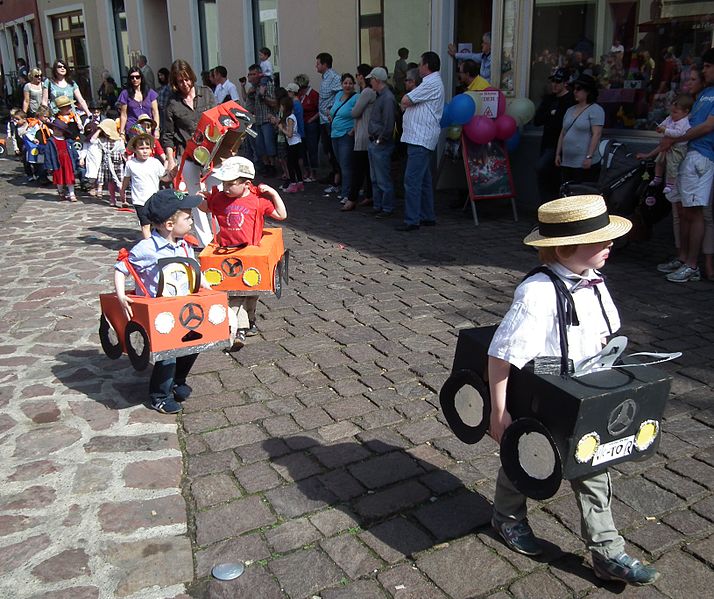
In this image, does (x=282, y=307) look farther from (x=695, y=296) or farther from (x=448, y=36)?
(x=448, y=36)

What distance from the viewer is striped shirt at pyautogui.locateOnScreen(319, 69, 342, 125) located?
481 inches

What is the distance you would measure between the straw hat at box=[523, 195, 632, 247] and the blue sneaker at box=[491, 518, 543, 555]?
1236mm

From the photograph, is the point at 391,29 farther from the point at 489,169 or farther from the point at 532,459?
the point at 532,459

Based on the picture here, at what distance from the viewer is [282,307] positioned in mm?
6348

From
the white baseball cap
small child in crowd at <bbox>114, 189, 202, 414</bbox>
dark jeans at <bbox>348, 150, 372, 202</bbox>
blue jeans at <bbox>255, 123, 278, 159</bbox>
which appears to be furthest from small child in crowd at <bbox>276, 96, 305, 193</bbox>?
small child in crowd at <bbox>114, 189, 202, 414</bbox>

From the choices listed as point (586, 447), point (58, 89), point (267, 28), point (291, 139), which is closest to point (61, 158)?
point (58, 89)

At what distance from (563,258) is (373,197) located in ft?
25.4

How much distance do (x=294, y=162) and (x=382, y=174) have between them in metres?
2.85

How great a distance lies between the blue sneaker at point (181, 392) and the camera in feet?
15.0

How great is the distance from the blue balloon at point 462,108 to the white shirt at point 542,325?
22.6 ft

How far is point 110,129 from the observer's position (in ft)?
36.9

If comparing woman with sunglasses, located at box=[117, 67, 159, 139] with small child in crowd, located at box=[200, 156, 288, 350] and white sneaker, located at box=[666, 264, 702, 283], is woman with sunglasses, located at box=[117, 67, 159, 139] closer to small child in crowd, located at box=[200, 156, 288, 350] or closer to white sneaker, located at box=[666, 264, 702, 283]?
small child in crowd, located at box=[200, 156, 288, 350]

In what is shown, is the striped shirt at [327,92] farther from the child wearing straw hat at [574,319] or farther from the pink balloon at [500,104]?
the child wearing straw hat at [574,319]

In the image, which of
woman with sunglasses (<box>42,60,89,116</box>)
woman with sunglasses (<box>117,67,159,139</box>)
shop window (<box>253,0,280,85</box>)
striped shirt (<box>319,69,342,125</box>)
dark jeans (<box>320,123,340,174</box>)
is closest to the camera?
Answer: woman with sunglasses (<box>117,67,159,139</box>)
